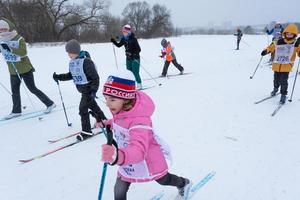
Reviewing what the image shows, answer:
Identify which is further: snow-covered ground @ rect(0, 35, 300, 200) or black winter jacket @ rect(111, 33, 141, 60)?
black winter jacket @ rect(111, 33, 141, 60)

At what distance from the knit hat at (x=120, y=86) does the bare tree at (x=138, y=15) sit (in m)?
57.4

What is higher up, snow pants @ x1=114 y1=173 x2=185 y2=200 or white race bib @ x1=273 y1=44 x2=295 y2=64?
white race bib @ x1=273 y1=44 x2=295 y2=64

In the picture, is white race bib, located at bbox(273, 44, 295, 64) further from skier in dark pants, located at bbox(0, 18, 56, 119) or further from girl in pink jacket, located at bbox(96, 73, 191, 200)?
skier in dark pants, located at bbox(0, 18, 56, 119)

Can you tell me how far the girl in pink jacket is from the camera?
6.32 feet

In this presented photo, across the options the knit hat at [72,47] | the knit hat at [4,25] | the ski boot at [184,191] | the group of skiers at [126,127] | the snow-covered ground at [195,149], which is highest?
the knit hat at [4,25]

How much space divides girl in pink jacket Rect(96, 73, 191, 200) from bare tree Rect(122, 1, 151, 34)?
57.4 meters

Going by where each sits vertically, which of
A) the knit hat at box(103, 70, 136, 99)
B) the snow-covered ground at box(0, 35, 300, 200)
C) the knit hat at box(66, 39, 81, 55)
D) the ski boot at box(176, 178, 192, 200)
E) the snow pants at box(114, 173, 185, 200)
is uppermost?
the knit hat at box(66, 39, 81, 55)

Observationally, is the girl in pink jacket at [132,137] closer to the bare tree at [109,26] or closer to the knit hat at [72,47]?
the knit hat at [72,47]

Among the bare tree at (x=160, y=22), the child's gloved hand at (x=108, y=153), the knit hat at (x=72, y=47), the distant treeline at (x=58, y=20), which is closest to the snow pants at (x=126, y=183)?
the child's gloved hand at (x=108, y=153)

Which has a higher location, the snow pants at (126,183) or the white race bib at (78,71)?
the white race bib at (78,71)

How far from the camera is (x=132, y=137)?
6.66ft

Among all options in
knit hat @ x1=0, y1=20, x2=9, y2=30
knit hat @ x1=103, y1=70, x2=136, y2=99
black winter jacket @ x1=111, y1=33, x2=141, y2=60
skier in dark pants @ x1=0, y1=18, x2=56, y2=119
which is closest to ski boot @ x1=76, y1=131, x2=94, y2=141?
skier in dark pants @ x1=0, y1=18, x2=56, y2=119

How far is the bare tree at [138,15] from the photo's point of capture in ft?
193

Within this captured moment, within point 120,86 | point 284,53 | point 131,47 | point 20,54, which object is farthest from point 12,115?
point 284,53
